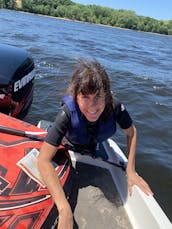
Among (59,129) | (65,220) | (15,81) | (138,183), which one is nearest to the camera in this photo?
(65,220)

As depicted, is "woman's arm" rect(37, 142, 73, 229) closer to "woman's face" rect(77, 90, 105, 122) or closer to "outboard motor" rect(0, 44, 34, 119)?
"woman's face" rect(77, 90, 105, 122)

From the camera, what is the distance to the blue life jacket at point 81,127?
2025 mm

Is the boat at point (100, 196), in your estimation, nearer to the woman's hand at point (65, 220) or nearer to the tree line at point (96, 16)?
the woman's hand at point (65, 220)

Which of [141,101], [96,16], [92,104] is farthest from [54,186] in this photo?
[96,16]

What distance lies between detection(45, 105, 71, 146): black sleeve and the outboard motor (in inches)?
35.4

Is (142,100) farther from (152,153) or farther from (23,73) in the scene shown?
(23,73)

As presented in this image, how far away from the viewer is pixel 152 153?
12.7 ft

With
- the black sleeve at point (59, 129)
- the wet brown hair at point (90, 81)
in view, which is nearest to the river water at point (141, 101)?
the wet brown hair at point (90, 81)

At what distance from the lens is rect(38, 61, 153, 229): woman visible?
1777mm

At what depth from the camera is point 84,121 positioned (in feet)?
6.88

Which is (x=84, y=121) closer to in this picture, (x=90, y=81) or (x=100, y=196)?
(x=90, y=81)

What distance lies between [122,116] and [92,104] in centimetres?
36

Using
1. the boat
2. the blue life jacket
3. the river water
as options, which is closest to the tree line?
the river water

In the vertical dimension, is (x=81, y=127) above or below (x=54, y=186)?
above
